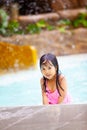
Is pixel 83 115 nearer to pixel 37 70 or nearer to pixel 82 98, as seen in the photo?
pixel 82 98

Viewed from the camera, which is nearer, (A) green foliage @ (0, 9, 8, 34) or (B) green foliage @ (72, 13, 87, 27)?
(A) green foliage @ (0, 9, 8, 34)

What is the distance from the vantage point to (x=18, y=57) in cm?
786

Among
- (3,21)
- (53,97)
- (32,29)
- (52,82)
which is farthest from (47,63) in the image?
(3,21)

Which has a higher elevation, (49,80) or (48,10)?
(49,80)

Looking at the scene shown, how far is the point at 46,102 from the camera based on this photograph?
3123mm

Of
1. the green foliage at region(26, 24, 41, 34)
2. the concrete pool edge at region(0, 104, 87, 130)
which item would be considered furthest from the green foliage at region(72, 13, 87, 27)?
the concrete pool edge at region(0, 104, 87, 130)

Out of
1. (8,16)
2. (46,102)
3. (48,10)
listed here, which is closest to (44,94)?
(46,102)

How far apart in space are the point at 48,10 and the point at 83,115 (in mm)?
10296

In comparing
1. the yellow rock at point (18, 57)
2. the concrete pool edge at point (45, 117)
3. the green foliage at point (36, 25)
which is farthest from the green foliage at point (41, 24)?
the concrete pool edge at point (45, 117)

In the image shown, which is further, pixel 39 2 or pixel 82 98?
pixel 39 2

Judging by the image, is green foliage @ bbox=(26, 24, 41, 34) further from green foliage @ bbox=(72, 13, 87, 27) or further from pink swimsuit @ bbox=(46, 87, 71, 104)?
pink swimsuit @ bbox=(46, 87, 71, 104)

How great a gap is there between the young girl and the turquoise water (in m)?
2.15

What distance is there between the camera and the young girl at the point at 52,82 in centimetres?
302

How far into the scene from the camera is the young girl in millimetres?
3021
